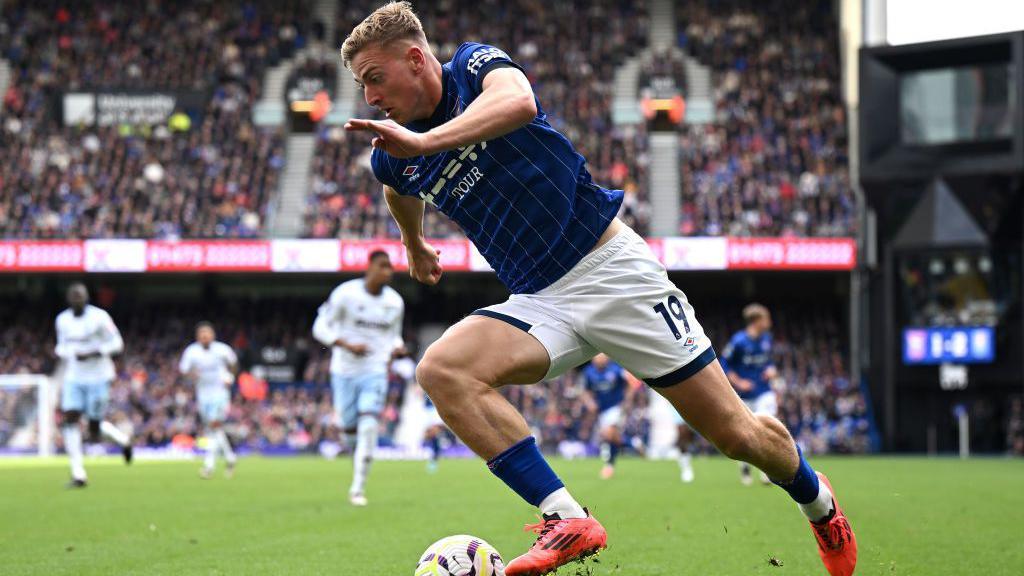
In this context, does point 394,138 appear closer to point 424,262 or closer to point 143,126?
point 424,262

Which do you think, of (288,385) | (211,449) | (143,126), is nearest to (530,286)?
(211,449)

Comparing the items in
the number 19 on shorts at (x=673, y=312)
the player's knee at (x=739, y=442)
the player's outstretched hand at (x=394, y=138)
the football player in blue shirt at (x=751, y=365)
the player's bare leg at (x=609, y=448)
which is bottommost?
the player's bare leg at (x=609, y=448)

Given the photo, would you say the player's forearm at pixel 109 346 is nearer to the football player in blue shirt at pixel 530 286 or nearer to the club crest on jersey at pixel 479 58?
the football player in blue shirt at pixel 530 286

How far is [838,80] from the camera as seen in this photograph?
127 ft

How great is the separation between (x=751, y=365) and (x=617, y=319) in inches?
454

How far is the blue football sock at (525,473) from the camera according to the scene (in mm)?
4711

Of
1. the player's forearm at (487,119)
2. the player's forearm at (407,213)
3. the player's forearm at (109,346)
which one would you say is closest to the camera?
the player's forearm at (487,119)

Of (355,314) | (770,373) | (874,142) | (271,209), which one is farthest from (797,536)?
(271,209)

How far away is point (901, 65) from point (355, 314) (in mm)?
21250

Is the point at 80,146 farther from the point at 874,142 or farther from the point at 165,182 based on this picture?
the point at 874,142

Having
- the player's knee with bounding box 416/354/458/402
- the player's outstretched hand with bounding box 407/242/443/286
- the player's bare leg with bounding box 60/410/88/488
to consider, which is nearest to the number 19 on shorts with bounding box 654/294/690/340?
the player's knee with bounding box 416/354/458/402

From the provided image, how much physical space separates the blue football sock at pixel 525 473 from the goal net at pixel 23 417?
27069 millimetres

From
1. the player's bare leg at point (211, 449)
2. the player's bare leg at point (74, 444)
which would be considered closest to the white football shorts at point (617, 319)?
the player's bare leg at point (74, 444)

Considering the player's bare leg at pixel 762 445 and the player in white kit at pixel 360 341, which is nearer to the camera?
the player's bare leg at pixel 762 445
